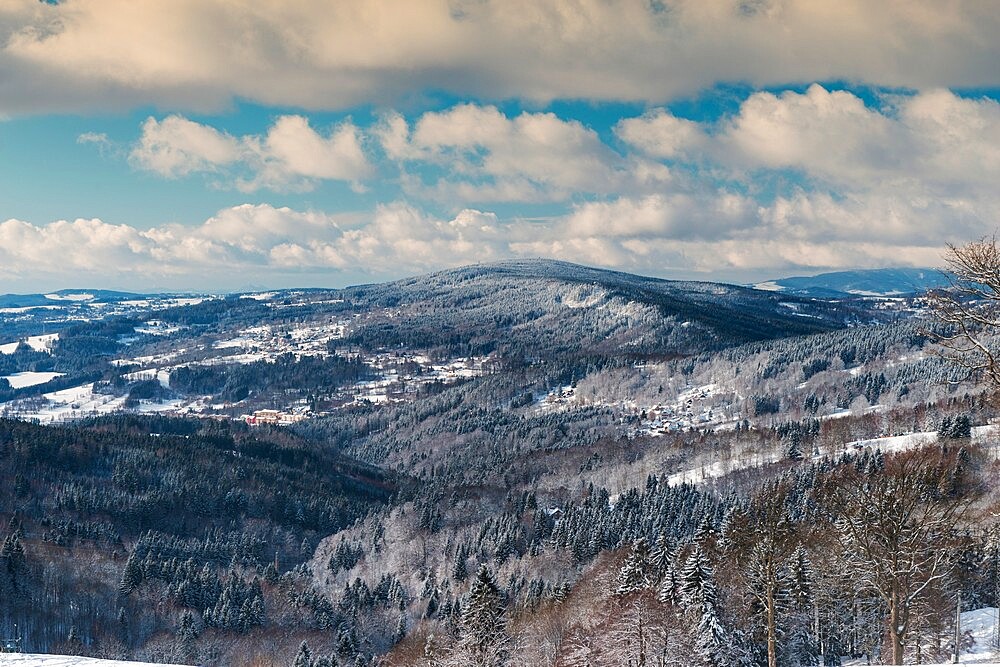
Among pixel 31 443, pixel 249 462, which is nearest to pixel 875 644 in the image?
pixel 249 462

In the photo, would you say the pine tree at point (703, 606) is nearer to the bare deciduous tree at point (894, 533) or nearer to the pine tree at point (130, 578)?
the bare deciduous tree at point (894, 533)

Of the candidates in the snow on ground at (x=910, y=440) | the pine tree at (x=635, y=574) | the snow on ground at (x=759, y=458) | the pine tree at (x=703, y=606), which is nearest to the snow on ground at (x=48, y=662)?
the pine tree at (x=703, y=606)

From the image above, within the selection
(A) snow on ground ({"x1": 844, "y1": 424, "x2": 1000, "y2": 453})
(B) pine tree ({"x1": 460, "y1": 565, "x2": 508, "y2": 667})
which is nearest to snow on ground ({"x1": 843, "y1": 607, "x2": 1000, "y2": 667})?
(B) pine tree ({"x1": 460, "y1": 565, "x2": 508, "y2": 667})

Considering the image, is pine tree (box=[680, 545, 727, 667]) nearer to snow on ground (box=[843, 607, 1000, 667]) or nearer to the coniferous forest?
the coniferous forest

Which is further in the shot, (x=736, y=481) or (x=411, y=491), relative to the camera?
(x=411, y=491)

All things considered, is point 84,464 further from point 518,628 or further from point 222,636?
point 518,628
